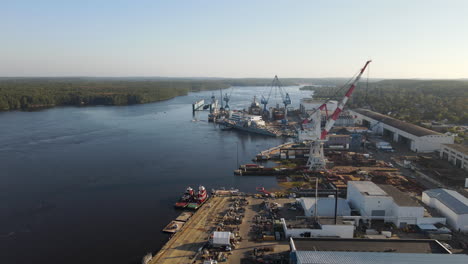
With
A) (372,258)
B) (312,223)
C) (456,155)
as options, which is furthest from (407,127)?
(372,258)

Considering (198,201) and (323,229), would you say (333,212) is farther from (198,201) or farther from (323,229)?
(198,201)

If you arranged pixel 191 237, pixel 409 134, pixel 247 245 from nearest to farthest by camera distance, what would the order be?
pixel 247 245 < pixel 191 237 < pixel 409 134

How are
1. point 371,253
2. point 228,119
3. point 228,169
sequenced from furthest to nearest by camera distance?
1. point 228,119
2. point 228,169
3. point 371,253

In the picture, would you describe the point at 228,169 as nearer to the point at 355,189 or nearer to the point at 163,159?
the point at 163,159

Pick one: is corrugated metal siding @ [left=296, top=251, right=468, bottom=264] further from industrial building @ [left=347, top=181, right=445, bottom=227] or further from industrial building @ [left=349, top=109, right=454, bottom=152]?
industrial building @ [left=349, top=109, right=454, bottom=152]

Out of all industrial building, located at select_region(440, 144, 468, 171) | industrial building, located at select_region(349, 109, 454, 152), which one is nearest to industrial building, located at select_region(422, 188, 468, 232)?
industrial building, located at select_region(440, 144, 468, 171)

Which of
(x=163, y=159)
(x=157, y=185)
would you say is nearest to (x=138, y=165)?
(x=163, y=159)
